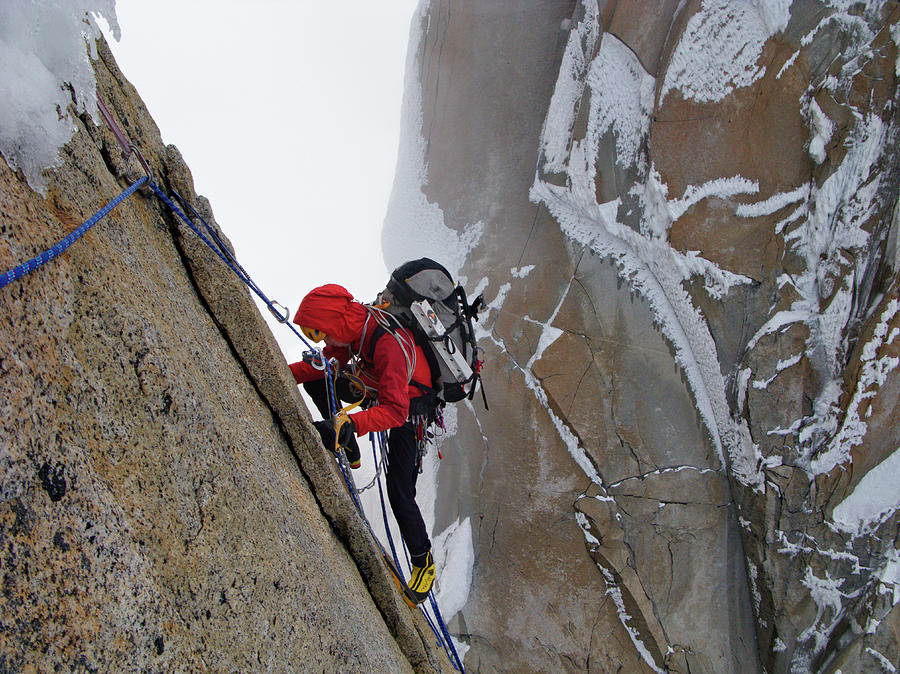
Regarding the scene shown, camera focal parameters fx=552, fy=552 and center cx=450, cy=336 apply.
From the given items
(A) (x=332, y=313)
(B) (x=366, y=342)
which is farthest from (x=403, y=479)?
(A) (x=332, y=313)

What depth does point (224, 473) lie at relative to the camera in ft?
4.51

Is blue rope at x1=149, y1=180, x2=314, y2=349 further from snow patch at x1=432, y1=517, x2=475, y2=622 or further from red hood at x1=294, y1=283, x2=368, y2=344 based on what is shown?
snow patch at x1=432, y1=517, x2=475, y2=622

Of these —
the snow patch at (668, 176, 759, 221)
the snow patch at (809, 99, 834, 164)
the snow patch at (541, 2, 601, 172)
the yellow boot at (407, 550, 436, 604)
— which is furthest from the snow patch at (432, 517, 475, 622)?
the snow patch at (809, 99, 834, 164)

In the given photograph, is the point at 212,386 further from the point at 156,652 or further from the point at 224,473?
the point at 156,652

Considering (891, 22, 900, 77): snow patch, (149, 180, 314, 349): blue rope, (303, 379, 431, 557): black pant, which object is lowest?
(303, 379, 431, 557): black pant

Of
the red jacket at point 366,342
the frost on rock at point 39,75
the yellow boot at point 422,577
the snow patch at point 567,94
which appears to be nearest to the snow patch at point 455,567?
the yellow boot at point 422,577

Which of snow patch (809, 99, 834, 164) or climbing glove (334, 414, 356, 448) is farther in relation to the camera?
snow patch (809, 99, 834, 164)

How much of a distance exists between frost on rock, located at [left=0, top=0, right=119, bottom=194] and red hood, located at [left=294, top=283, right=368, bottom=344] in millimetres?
1433

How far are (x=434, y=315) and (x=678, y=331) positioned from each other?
2472 millimetres

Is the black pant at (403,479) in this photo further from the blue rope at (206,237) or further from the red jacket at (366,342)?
the blue rope at (206,237)

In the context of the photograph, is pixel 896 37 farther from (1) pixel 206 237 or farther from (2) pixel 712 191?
(1) pixel 206 237

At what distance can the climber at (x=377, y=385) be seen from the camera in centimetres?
246

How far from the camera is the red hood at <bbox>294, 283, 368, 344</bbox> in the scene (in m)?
2.50

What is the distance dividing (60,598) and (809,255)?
14.8 feet
